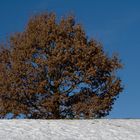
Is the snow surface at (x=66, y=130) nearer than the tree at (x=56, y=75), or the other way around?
the snow surface at (x=66, y=130)

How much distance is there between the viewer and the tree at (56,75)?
4003 cm

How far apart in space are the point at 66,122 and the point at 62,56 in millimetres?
14583

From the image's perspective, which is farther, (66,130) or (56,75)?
(56,75)

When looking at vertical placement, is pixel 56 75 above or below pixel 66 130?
above

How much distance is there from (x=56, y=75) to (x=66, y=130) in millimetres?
16307

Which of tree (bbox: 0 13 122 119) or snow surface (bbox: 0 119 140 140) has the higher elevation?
tree (bbox: 0 13 122 119)

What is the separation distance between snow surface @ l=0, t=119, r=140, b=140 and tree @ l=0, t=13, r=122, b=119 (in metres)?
12.0

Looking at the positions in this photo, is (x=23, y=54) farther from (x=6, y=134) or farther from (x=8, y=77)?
(x=6, y=134)

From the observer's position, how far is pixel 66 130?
80.4ft

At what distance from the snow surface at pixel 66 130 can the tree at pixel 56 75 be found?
11954mm

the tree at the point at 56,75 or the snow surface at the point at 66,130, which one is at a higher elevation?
the tree at the point at 56,75

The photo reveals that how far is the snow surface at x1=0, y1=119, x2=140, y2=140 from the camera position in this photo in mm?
22519

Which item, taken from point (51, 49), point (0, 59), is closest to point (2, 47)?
point (0, 59)

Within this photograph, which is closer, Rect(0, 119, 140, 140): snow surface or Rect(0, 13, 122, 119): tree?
Rect(0, 119, 140, 140): snow surface
